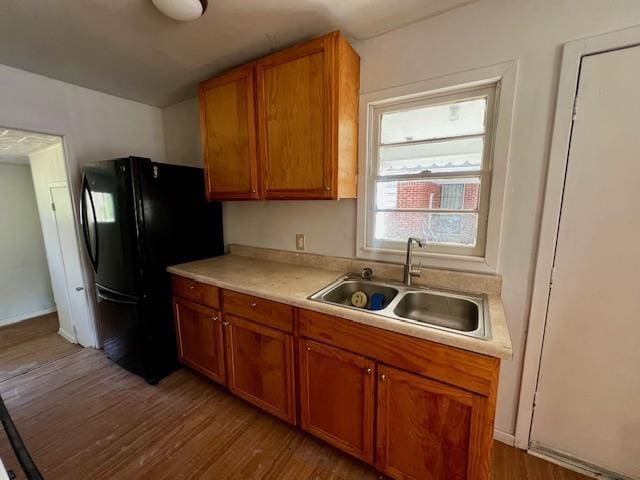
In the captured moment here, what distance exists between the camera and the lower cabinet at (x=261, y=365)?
154 centimetres

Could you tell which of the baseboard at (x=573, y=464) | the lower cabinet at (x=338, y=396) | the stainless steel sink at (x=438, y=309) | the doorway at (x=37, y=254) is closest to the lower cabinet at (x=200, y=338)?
the lower cabinet at (x=338, y=396)

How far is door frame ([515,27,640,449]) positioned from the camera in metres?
1.15

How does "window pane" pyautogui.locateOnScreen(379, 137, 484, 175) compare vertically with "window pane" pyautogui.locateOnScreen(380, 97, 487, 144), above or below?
below

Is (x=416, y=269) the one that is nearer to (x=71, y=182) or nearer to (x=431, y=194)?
(x=431, y=194)

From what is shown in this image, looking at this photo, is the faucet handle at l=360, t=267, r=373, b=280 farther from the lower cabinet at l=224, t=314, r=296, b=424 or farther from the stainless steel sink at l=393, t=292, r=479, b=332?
the lower cabinet at l=224, t=314, r=296, b=424

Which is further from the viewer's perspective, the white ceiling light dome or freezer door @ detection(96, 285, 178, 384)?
freezer door @ detection(96, 285, 178, 384)

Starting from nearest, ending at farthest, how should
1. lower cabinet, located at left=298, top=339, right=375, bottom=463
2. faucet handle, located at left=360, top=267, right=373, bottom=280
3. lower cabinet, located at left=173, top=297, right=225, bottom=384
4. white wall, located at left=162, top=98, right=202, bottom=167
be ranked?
lower cabinet, located at left=298, top=339, right=375, bottom=463 < faucet handle, located at left=360, top=267, right=373, bottom=280 < lower cabinet, located at left=173, top=297, right=225, bottom=384 < white wall, located at left=162, top=98, right=202, bottom=167

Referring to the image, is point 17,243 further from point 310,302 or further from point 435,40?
point 435,40

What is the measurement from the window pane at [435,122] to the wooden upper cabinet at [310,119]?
0.23 m

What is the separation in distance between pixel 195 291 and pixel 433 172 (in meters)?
1.79

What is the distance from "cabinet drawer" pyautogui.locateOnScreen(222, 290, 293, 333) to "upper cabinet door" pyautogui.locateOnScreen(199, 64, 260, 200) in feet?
2.28

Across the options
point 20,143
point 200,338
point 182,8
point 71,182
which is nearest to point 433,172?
point 182,8

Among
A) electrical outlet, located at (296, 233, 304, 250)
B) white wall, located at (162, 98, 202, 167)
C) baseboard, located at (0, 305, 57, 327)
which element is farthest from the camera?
baseboard, located at (0, 305, 57, 327)

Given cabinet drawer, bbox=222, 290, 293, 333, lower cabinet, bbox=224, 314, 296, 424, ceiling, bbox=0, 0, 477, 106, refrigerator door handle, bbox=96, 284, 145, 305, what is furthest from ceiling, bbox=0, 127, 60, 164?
lower cabinet, bbox=224, 314, 296, 424
